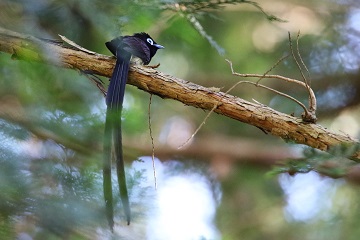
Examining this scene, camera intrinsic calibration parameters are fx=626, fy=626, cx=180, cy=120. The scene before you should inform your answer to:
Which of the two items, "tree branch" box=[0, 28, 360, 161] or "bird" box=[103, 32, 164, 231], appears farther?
"tree branch" box=[0, 28, 360, 161]

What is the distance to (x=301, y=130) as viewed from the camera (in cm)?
191

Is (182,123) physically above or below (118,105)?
below

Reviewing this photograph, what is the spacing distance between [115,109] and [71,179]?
37cm

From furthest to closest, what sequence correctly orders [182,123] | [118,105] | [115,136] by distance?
1. [182,123]
2. [118,105]
3. [115,136]

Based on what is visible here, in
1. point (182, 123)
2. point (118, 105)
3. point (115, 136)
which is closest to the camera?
point (115, 136)

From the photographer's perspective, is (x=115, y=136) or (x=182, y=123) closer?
(x=115, y=136)

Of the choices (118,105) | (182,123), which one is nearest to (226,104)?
(118,105)

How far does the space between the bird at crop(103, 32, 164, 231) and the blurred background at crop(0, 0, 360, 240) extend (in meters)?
0.03

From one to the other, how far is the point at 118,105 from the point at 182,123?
2.54 meters

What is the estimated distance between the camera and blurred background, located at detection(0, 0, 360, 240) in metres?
1.40

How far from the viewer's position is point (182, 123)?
4379 mm

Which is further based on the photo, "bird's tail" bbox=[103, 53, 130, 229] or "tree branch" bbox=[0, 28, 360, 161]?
"tree branch" bbox=[0, 28, 360, 161]

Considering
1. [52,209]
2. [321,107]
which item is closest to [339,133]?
[52,209]

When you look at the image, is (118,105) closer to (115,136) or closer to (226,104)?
(115,136)
